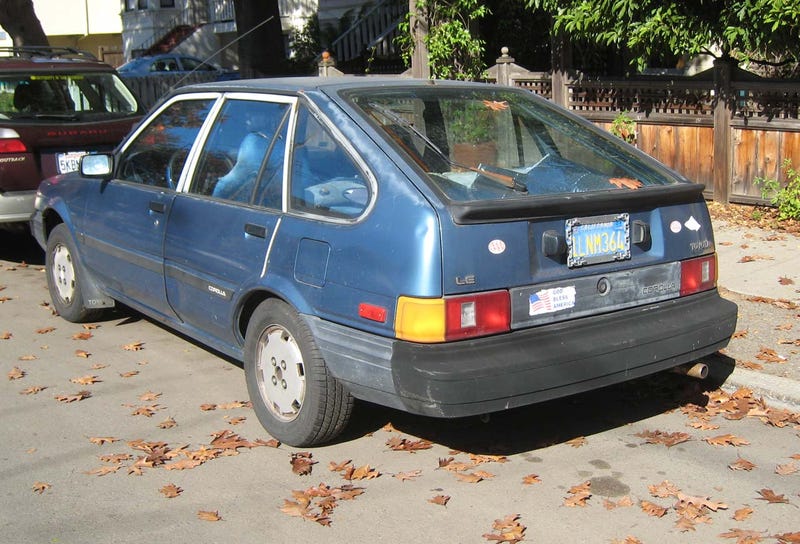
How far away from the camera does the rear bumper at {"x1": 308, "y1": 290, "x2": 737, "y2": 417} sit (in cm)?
409

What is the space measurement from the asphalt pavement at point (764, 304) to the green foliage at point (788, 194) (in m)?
0.38

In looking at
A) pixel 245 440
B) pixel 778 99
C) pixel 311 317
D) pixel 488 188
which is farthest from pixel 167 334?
pixel 778 99

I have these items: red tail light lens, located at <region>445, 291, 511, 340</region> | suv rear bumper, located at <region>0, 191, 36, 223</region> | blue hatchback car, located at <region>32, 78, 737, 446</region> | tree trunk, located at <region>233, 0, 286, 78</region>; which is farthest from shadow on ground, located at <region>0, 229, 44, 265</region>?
tree trunk, located at <region>233, 0, 286, 78</region>

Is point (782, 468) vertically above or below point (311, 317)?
below

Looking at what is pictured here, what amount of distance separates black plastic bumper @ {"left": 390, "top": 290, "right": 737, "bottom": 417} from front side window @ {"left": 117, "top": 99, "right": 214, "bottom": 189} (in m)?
2.25

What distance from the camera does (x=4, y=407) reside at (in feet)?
18.5

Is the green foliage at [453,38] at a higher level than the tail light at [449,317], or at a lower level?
higher

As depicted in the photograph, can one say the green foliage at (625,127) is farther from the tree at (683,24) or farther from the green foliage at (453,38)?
the green foliage at (453,38)

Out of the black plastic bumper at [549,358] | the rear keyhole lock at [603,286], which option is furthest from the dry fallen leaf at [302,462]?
the rear keyhole lock at [603,286]

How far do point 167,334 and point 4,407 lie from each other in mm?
1590

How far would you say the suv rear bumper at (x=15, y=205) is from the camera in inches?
347

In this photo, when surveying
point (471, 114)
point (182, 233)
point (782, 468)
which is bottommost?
point (782, 468)

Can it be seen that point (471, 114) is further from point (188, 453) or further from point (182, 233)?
point (188, 453)

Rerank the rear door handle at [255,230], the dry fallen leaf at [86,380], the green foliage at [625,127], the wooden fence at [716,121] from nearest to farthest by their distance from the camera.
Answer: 1. the rear door handle at [255,230]
2. the dry fallen leaf at [86,380]
3. the wooden fence at [716,121]
4. the green foliage at [625,127]
